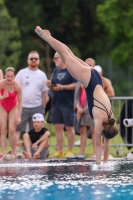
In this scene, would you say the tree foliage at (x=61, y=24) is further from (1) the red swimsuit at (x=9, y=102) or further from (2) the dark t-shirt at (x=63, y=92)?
(1) the red swimsuit at (x=9, y=102)

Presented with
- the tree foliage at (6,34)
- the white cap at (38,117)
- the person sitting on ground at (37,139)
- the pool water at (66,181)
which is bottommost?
the pool water at (66,181)

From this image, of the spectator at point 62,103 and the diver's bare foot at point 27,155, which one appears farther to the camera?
the spectator at point 62,103

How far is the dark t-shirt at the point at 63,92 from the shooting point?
1362cm

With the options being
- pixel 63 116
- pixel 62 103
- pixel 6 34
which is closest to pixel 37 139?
pixel 63 116

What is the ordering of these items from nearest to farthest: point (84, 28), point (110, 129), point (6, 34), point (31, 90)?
1. point (110, 129)
2. point (31, 90)
3. point (6, 34)
4. point (84, 28)

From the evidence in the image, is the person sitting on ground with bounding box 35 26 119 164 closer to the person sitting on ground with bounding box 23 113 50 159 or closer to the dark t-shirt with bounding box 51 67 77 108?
the person sitting on ground with bounding box 23 113 50 159

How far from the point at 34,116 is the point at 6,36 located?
20.3 metres

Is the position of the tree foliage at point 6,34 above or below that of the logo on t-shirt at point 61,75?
above

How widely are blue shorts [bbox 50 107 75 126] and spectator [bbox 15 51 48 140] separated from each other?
1.07 feet

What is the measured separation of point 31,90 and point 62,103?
2.22ft

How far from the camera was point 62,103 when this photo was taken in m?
13.7

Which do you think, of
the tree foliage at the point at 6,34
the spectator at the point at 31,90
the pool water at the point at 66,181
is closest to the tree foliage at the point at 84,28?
the tree foliage at the point at 6,34

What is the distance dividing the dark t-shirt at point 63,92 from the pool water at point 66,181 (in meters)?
2.74

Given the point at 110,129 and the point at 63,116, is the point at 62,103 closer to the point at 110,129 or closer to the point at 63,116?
the point at 63,116
